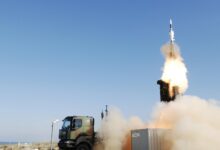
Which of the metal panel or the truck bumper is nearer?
the metal panel

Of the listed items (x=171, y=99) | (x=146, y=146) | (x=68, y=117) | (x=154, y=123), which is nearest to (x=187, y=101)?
(x=171, y=99)

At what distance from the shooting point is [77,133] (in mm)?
29078

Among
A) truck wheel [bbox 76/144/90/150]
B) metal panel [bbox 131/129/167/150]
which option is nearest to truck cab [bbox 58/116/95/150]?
truck wheel [bbox 76/144/90/150]

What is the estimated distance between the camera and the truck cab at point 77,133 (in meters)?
28.7

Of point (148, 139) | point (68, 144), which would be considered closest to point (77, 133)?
point (68, 144)

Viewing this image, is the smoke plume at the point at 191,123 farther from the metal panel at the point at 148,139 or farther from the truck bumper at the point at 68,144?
the truck bumper at the point at 68,144

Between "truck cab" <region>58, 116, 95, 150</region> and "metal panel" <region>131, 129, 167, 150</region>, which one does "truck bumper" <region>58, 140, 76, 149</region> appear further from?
"metal panel" <region>131, 129, 167, 150</region>

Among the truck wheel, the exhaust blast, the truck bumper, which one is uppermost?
the exhaust blast

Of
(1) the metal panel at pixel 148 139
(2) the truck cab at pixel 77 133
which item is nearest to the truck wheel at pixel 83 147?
(2) the truck cab at pixel 77 133

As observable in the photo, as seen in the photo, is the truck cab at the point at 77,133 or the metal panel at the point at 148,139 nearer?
the metal panel at the point at 148,139

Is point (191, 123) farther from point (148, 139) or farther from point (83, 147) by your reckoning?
point (83, 147)

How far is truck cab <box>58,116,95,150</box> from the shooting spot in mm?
28719

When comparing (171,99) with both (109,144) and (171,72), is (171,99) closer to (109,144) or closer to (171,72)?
(171,72)

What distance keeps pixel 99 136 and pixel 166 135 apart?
6308mm
